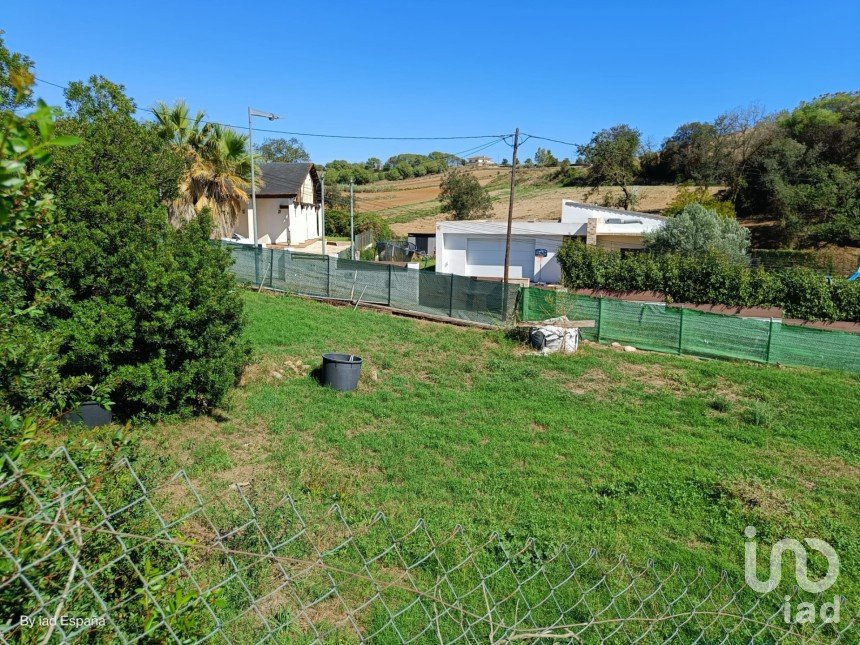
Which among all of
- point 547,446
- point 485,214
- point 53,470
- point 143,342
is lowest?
point 547,446

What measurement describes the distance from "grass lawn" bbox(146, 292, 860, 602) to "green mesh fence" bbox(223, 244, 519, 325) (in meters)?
4.45

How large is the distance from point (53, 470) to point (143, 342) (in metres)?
6.32

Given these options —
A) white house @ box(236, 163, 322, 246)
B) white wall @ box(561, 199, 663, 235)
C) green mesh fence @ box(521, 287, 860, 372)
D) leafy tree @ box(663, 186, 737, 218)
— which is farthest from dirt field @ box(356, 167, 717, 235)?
green mesh fence @ box(521, 287, 860, 372)

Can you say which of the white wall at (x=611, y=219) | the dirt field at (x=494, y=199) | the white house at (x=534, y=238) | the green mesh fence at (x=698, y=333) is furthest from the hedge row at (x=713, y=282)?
the dirt field at (x=494, y=199)

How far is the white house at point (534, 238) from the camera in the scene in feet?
104

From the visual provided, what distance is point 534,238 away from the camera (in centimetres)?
3216

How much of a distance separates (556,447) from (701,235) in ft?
77.4

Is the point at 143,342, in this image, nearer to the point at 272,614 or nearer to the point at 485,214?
the point at 272,614

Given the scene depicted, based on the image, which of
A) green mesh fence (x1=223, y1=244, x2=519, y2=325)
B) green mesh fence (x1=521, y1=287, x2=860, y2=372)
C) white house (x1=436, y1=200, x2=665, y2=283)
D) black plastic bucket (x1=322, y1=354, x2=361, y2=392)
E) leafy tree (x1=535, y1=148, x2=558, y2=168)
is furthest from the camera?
leafy tree (x1=535, y1=148, x2=558, y2=168)

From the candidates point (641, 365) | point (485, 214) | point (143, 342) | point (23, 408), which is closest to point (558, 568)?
point (23, 408)

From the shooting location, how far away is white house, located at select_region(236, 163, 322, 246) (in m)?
31.7

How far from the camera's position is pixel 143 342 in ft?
26.5

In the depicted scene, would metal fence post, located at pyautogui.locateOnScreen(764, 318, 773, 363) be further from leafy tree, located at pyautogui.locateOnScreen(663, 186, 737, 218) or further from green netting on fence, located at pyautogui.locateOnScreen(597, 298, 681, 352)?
leafy tree, located at pyautogui.locateOnScreen(663, 186, 737, 218)

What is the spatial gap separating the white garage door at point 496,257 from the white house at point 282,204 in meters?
10.5
